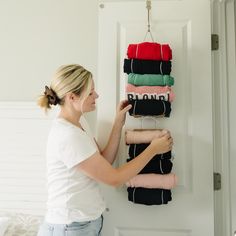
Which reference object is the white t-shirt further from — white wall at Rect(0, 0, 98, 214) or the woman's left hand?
white wall at Rect(0, 0, 98, 214)

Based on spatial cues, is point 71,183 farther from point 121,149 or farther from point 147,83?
point 147,83

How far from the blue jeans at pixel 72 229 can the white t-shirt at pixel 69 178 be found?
0.07ft

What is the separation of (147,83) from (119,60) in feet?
0.89

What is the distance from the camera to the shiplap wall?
67.9 inches

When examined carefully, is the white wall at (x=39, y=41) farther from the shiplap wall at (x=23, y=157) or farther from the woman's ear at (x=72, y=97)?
the woman's ear at (x=72, y=97)

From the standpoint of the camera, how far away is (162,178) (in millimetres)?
1420

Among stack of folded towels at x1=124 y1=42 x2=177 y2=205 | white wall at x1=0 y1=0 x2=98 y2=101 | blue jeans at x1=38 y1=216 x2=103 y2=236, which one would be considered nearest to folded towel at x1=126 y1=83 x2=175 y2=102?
stack of folded towels at x1=124 y1=42 x2=177 y2=205

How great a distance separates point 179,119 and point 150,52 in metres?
0.39

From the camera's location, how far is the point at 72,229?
126cm

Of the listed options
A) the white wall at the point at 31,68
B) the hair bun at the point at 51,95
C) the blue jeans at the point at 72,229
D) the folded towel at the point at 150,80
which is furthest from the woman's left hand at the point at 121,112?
the blue jeans at the point at 72,229

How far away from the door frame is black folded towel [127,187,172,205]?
0.36 m

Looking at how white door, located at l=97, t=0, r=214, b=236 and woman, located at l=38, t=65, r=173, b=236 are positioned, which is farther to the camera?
white door, located at l=97, t=0, r=214, b=236

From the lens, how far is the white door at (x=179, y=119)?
5.08 feet

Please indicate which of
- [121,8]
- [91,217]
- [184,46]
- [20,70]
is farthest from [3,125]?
[184,46]
